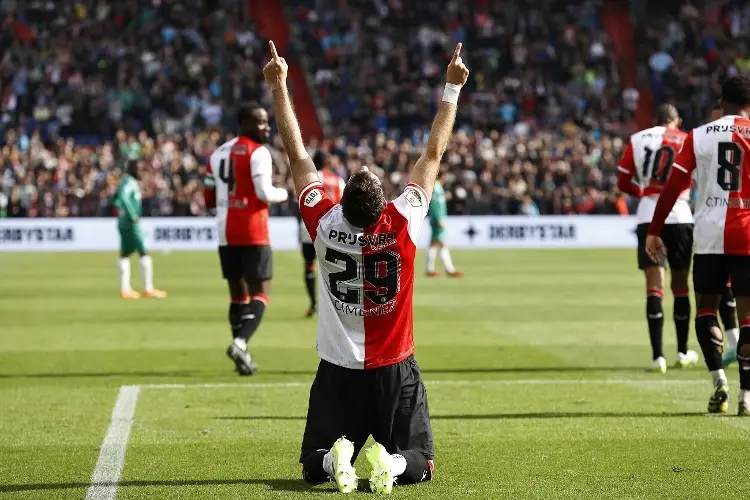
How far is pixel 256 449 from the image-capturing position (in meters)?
8.25

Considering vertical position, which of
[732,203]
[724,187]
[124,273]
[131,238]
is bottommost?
[124,273]

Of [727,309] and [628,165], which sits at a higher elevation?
[628,165]

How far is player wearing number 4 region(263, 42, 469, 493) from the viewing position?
22.6ft

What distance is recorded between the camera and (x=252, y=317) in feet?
40.4

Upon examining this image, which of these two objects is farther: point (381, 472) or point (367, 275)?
point (367, 275)

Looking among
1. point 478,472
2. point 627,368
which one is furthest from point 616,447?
point 627,368

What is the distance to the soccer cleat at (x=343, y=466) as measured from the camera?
6.66m

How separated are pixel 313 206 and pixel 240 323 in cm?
557

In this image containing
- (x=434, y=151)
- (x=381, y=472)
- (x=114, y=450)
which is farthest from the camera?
(x=114, y=450)

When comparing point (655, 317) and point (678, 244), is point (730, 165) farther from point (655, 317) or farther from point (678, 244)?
point (655, 317)

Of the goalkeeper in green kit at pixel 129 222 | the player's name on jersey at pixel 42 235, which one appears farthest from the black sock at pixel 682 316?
the player's name on jersey at pixel 42 235

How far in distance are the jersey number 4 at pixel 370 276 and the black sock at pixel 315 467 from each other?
816mm

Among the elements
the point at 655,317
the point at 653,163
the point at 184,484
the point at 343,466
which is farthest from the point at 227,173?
the point at 343,466

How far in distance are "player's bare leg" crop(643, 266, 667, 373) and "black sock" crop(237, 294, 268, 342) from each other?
3.60m
